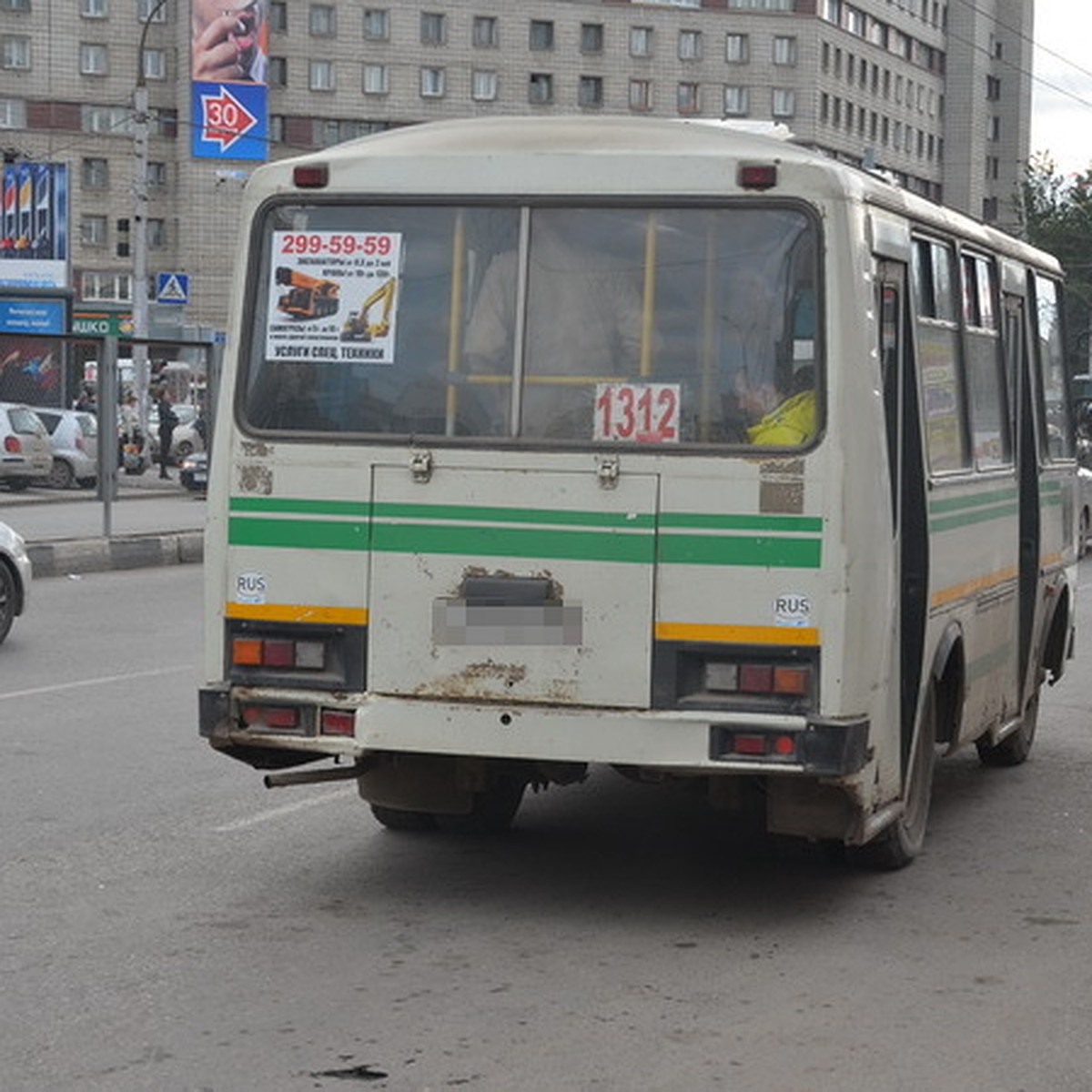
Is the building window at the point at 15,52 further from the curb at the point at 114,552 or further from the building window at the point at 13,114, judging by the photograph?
the curb at the point at 114,552

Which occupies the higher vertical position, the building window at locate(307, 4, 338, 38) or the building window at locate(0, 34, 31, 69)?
the building window at locate(307, 4, 338, 38)

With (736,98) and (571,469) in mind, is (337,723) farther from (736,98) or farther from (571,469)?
(736,98)

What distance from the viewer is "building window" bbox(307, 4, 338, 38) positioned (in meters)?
104

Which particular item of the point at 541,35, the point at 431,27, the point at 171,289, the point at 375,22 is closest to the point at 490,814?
the point at 171,289

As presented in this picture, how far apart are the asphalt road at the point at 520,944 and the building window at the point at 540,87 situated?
3910 inches

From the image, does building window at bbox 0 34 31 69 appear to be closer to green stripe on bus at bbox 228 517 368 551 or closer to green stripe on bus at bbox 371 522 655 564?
green stripe on bus at bbox 228 517 368 551

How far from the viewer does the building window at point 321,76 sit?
342 ft

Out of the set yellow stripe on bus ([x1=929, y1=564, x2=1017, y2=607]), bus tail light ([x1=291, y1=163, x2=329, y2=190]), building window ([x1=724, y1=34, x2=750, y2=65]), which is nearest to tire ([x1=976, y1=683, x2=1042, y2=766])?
yellow stripe on bus ([x1=929, y1=564, x2=1017, y2=607])

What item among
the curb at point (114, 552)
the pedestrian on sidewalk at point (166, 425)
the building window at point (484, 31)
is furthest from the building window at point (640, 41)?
the curb at point (114, 552)

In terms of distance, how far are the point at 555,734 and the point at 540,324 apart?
1.32m

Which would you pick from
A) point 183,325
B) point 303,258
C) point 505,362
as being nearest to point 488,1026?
point 505,362

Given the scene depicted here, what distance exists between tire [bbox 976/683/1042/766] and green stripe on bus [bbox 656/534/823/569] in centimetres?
421

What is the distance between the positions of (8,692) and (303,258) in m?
6.12

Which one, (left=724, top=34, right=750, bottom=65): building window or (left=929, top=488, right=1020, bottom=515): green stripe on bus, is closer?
A: (left=929, top=488, right=1020, bottom=515): green stripe on bus
